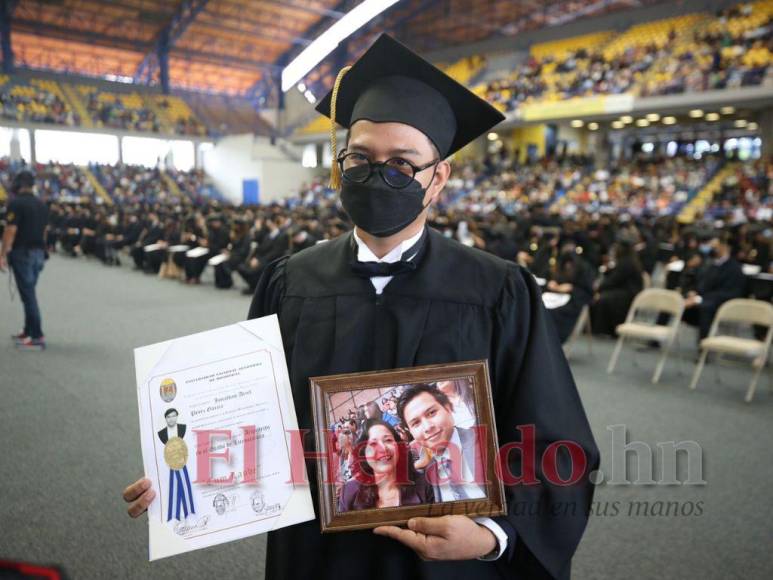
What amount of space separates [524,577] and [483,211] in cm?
2105

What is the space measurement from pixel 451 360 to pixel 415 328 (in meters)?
0.11

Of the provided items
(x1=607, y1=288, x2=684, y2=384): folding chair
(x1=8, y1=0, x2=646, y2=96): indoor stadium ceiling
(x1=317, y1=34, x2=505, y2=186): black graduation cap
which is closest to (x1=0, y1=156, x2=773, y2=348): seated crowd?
(x1=607, y1=288, x2=684, y2=384): folding chair

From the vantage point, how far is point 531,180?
77.2 ft

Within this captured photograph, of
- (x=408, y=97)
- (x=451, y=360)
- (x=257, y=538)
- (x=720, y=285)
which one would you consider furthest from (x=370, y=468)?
(x=720, y=285)

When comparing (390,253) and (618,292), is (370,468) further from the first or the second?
(618,292)

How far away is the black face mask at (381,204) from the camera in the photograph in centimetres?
136

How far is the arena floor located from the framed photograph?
189 centimetres

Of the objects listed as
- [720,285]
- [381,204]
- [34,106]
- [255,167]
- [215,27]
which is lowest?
[720,285]

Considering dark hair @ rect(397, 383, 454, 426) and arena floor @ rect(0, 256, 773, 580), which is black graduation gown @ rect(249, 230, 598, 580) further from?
arena floor @ rect(0, 256, 773, 580)

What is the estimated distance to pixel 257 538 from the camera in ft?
10.0

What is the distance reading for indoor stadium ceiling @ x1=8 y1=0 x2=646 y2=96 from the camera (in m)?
27.1

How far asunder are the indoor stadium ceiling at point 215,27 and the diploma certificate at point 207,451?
26.8 m

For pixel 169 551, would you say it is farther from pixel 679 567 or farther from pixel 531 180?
pixel 531 180

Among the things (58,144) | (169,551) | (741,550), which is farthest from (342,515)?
(58,144)
